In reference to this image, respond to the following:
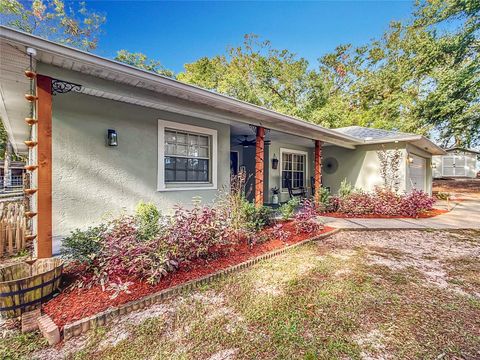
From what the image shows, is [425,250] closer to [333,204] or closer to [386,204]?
[386,204]

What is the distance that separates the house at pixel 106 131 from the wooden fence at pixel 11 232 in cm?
72

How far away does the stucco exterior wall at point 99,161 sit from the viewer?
388cm

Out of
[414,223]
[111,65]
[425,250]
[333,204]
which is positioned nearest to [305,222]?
[425,250]

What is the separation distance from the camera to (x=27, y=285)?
7.39 feet

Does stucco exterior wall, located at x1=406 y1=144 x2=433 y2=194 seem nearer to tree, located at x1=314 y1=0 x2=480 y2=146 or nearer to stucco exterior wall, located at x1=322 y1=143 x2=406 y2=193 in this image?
stucco exterior wall, located at x1=322 y1=143 x2=406 y2=193

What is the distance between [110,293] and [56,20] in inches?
828

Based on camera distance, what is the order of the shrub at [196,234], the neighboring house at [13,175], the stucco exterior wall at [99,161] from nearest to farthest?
the shrub at [196,234]
the stucco exterior wall at [99,161]
the neighboring house at [13,175]

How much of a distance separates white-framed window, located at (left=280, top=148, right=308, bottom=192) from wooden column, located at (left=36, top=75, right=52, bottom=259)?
8148mm

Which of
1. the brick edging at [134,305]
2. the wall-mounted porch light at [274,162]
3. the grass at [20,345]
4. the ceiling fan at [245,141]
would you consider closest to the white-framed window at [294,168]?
the wall-mounted porch light at [274,162]

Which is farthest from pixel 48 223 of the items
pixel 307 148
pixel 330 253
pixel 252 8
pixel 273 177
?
pixel 252 8

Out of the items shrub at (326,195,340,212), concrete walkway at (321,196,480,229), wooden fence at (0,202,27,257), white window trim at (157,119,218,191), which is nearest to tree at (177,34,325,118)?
shrub at (326,195,340,212)

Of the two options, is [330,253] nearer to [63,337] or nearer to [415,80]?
[63,337]

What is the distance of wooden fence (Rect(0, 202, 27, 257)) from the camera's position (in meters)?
4.20

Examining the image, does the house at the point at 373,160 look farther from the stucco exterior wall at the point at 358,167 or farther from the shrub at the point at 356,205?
the shrub at the point at 356,205
